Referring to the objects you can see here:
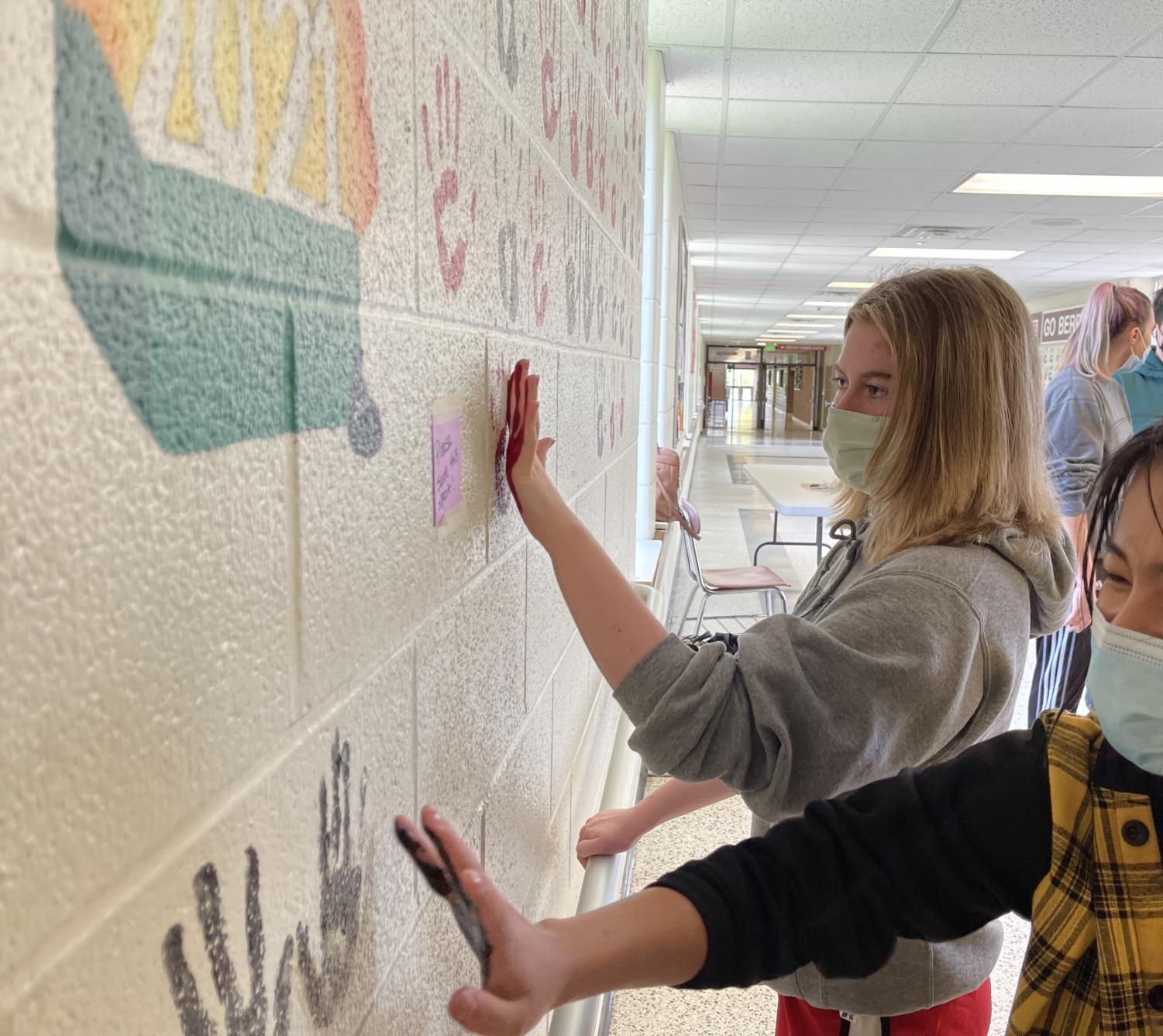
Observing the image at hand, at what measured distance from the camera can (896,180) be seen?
6.01 meters

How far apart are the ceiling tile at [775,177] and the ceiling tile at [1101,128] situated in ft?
4.29

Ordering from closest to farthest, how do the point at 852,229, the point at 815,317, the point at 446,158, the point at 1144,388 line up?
the point at 446,158 < the point at 1144,388 < the point at 852,229 < the point at 815,317

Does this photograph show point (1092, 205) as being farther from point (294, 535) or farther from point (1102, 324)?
point (294, 535)

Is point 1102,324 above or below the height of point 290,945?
above

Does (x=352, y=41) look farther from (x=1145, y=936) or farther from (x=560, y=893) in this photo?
(x=560, y=893)

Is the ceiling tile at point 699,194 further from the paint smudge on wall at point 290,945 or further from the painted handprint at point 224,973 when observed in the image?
the painted handprint at point 224,973

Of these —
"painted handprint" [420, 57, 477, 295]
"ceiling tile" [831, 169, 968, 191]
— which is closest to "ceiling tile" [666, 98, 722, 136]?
"ceiling tile" [831, 169, 968, 191]

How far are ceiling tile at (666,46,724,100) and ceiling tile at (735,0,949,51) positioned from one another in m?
0.23

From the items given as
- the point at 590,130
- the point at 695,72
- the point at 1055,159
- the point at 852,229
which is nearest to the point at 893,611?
the point at 590,130

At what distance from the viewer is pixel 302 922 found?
0.55 metres

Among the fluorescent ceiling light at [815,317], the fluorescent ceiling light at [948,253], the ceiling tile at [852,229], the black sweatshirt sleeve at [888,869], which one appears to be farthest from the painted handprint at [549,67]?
the fluorescent ceiling light at [815,317]

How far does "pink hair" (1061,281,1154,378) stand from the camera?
9.86 feet

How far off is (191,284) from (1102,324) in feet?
10.8

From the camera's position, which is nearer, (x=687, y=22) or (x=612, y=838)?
(x=612, y=838)
